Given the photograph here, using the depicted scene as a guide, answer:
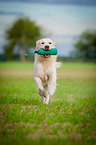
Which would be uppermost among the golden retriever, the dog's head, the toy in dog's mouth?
the dog's head

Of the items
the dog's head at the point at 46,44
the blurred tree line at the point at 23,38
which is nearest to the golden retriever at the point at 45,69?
the dog's head at the point at 46,44

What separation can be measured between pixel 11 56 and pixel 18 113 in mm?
57113

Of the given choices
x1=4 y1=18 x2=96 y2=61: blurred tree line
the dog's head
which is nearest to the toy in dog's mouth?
the dog's head

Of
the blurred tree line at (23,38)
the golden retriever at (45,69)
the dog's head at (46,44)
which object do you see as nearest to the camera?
the dog's head at (46,44)

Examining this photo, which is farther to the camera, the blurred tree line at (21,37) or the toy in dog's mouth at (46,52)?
the blurred tree line at (21,37)

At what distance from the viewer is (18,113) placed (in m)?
4.89

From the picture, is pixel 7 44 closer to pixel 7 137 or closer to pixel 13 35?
pixel 13 35

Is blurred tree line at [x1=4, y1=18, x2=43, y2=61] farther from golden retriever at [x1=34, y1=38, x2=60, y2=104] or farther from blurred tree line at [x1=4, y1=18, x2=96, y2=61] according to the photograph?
golden retriever at [x1=34, y1=38, x2=60, y2=104]

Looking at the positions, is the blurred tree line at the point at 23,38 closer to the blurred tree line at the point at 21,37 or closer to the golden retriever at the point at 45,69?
the blurred tree line at the point at 21,37

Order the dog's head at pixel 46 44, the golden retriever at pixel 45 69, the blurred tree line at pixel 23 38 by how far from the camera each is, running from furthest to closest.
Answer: the blurred tree line at pixel 23 38 < the golden retriever at pixel 45 69 < the dog's head at pixel 46 44

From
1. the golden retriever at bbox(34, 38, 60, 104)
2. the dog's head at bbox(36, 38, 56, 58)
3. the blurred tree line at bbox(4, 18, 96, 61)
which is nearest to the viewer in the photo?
the dog's head at bbox(36, 38, 56, 58)

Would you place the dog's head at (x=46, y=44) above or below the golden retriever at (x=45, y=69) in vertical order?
above

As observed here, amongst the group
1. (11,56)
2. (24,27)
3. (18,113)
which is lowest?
(11,56)

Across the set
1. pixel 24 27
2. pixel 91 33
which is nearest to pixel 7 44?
pixel 24 27
